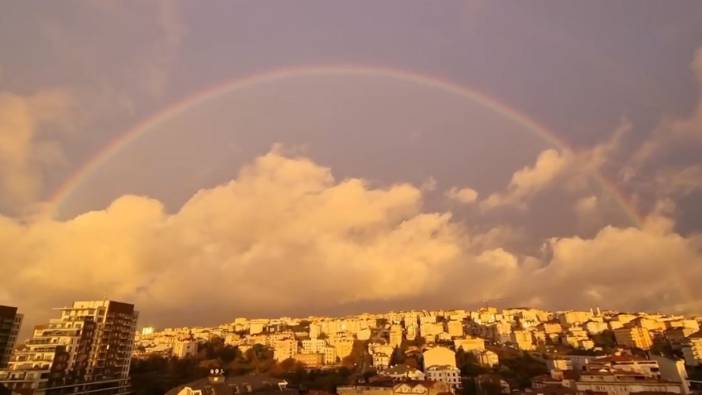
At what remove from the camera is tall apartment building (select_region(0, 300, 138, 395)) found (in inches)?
1673

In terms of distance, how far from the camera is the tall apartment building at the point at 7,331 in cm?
5334

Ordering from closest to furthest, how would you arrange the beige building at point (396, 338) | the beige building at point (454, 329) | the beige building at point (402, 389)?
1. the beige building at point (402, 389)
2. the beige building at point (396, 338)
3. the beige building at point (454, 329)

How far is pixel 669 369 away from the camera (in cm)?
4091

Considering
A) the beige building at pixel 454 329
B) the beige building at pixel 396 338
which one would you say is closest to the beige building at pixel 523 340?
the beige building at pixel 454 329

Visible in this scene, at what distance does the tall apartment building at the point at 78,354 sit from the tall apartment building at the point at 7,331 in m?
9.87

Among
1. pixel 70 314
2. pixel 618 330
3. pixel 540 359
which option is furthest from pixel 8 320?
pixel 618 330

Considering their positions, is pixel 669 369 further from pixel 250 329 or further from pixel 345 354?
pixel 250 329

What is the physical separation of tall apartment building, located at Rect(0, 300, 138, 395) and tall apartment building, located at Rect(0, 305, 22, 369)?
32.4 feet

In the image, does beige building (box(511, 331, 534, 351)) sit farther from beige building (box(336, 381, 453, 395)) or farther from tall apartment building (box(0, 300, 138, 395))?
tall apartment building (box(0, 300, 138, 395))

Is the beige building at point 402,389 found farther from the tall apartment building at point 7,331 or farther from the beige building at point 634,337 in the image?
the beige building at point 634,337

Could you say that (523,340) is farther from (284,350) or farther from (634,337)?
(284,350)

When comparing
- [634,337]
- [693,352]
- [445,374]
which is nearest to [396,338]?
[634,337]

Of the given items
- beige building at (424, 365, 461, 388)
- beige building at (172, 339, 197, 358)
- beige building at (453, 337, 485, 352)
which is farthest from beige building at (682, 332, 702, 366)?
beige building at (172, 339, 197, 358)

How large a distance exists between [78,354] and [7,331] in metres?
14.7
